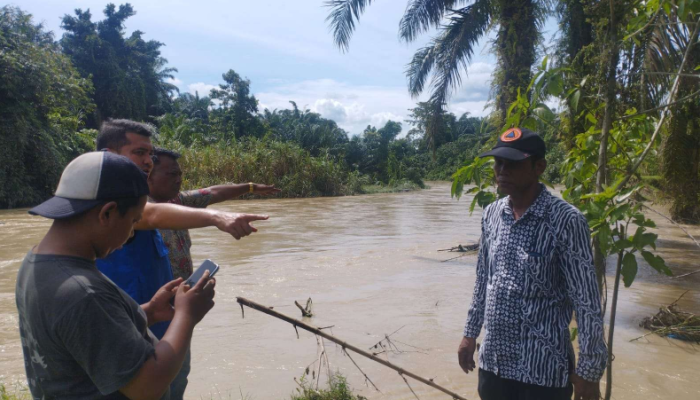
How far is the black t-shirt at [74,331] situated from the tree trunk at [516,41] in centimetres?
999

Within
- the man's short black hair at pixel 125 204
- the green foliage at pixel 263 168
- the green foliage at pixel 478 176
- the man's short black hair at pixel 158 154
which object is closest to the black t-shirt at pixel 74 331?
the man's short black hair at pixel 125 204

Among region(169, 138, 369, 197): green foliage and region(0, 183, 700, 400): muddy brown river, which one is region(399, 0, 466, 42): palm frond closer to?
region(0, 183, 700, 400): muddy brown river

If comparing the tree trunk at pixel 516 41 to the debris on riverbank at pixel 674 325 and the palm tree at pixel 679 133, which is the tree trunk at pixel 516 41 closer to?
the palm tree at pixel 679 133

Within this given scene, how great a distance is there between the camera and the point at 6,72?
16.0 metres

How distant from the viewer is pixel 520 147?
2.07 m

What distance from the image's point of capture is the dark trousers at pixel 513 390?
1.92 meters

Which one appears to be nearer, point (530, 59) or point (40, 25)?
point (530, 59)

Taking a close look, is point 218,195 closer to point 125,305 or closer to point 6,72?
point 125,305

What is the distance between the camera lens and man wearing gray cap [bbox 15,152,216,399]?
113 cm

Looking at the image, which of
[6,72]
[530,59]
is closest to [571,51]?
[530,59]

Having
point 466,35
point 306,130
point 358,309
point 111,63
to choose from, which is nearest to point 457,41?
point 466,35

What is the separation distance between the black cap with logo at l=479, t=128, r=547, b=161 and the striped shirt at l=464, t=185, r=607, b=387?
16cm

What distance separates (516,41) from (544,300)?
31.4 ft

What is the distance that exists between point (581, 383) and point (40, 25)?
3371 cm
